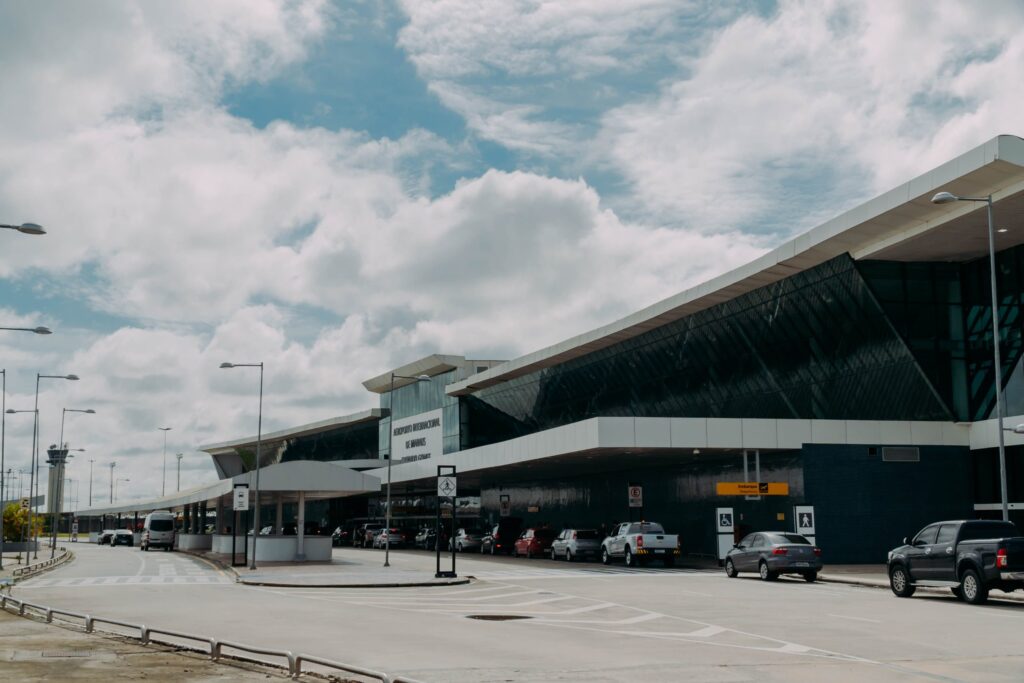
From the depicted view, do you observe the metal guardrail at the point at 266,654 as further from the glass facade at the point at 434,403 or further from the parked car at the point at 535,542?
the glass facade at the point at 434,403

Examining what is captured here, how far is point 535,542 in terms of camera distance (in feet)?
175

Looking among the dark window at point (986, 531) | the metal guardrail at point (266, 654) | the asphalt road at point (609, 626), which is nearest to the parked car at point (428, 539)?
the asphalt road at point (609, 626)

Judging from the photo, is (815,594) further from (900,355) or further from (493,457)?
(493,457)

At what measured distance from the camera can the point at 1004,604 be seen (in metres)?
23.6

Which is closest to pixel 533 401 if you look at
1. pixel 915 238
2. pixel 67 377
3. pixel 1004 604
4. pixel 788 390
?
A: pixel 788 390

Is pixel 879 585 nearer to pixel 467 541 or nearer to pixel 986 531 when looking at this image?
pixel 986 531

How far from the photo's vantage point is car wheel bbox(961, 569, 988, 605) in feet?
76.2

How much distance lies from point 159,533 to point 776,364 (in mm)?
44159

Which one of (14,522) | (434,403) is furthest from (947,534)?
(434,403)

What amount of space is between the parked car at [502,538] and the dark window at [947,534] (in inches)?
1470

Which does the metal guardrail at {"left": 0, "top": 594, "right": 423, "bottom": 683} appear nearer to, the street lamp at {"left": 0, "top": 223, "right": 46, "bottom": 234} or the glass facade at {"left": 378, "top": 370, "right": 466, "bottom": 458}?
the street lamp at {"left": 0, "top": 223, "right": 46, "bottom": 234}

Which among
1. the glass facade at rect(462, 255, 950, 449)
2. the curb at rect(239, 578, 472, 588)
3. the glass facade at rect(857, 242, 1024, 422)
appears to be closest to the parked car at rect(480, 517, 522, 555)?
the glass facade at rect(462, 255, 950, 449)

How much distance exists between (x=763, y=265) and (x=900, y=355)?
659cm

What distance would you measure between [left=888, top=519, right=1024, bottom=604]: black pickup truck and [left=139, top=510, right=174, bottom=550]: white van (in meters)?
57.7
